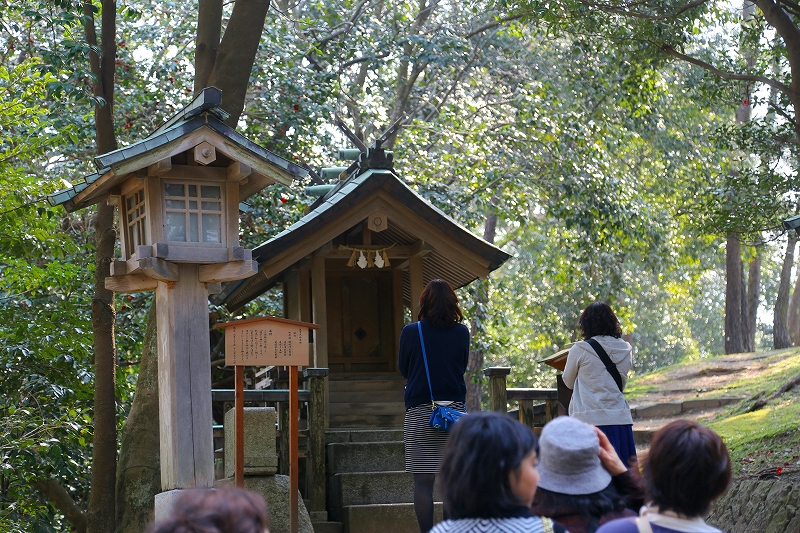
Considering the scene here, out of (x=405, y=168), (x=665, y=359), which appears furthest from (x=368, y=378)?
(x=665, y=359)

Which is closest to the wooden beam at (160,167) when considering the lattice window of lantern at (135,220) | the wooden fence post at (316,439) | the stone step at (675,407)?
the lattice window of lantern at (135,220)

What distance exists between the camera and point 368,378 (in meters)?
11.1

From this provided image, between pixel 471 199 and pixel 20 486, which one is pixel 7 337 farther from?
pixel 471 199

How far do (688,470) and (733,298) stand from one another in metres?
22.4

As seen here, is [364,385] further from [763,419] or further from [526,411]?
[763,419]

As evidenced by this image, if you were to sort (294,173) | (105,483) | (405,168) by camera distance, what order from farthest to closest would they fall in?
1. (405,168)
2. (105,483)
3. (294,173)

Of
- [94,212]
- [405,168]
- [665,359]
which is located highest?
[405,168]

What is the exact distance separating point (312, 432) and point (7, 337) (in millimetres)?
3840

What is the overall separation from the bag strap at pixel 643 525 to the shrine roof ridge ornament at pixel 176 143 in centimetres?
498

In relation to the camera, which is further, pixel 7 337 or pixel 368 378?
pixel 368 378

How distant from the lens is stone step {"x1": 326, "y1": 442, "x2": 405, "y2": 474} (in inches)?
369

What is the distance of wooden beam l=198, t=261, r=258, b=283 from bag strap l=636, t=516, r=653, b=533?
471 cm

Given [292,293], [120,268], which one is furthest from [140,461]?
[292,293]

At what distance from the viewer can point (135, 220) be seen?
7324mm
